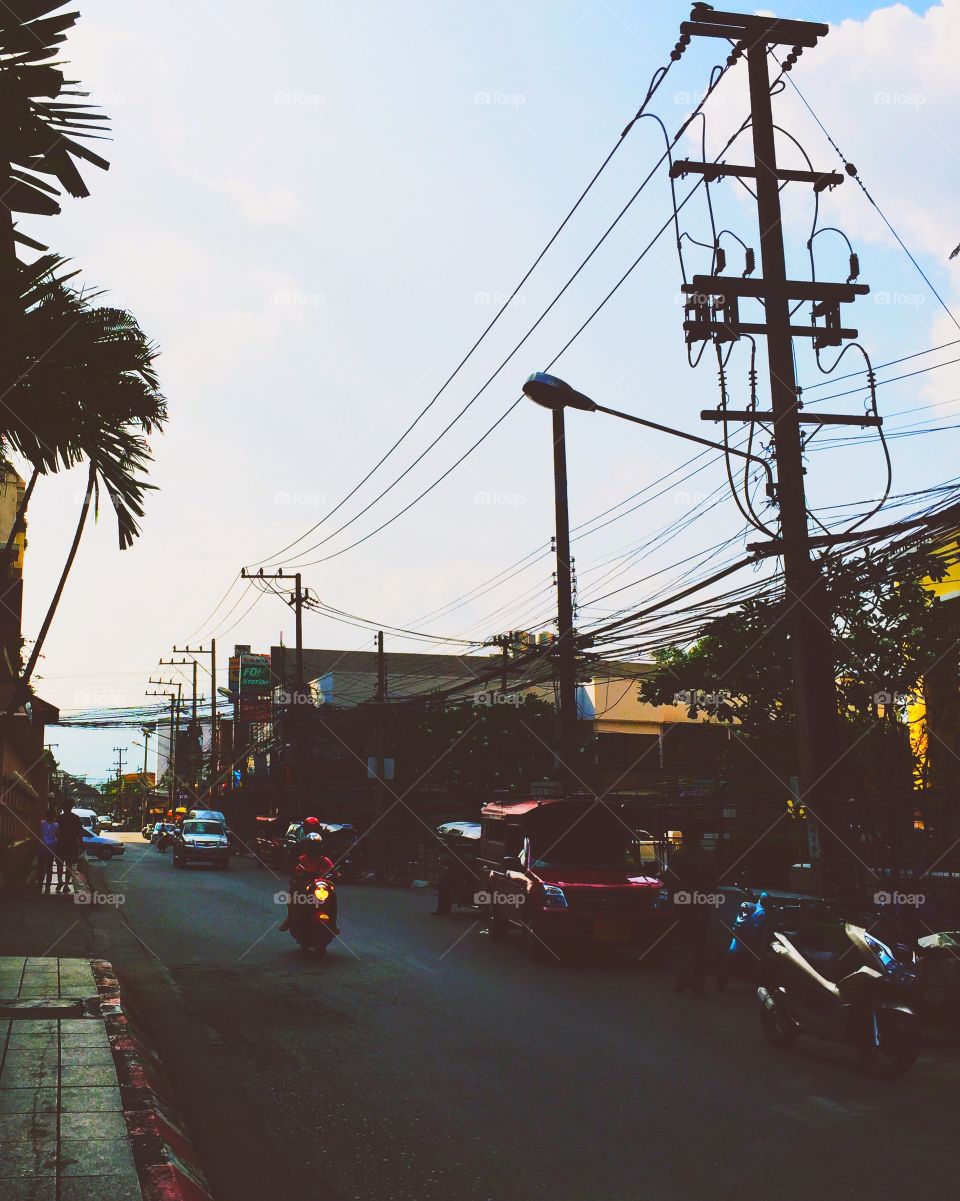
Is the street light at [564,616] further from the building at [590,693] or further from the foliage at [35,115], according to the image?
the foliage at [35,115]

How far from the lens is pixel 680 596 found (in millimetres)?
15773

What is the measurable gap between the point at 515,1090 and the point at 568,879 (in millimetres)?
8487

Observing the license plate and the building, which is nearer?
the license plate

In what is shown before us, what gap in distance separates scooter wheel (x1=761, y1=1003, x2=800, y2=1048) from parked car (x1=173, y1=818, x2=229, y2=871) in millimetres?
32198

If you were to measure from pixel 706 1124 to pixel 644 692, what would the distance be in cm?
1849

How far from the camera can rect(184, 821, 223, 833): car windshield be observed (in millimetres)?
40969

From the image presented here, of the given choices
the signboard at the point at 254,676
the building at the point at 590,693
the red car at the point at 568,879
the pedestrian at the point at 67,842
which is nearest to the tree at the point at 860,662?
the building at the point at 590,693

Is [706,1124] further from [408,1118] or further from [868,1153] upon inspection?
[408,1118]

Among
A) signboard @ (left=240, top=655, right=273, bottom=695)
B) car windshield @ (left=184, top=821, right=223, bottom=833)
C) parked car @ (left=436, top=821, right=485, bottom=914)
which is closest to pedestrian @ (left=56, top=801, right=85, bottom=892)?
parked car @ (left=436, top=821, right=485, bottom=914)

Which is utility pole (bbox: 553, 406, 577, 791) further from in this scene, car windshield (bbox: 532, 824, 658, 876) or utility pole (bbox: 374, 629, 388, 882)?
utility pole (bbox: 374, 629, 388, 882)

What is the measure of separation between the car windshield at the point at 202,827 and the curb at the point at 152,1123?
105 feet

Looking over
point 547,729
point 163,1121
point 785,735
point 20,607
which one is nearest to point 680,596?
point 785,735

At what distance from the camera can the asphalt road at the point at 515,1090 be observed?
623 centimetres

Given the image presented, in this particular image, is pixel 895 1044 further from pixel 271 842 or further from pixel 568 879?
pixel 271 842
